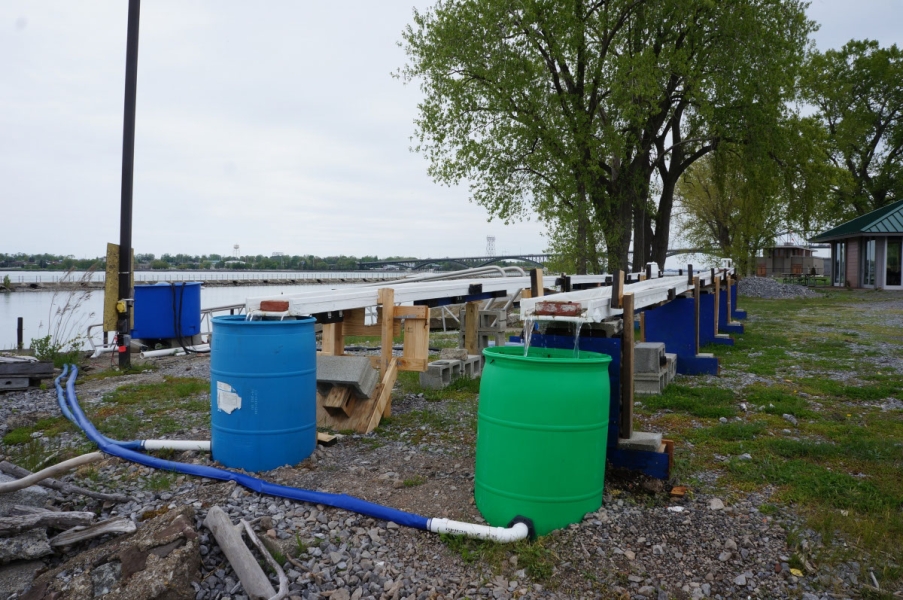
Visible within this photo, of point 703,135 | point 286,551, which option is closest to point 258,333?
point 286,551

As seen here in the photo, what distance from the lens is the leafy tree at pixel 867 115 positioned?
42.2 meters

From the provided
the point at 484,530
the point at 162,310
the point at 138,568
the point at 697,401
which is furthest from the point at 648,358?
the point at 162,310

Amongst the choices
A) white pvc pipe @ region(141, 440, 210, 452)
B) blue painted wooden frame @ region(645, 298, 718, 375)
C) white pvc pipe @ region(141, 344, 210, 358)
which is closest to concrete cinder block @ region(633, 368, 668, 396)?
blue painted wooden frame @ region(645, 298, 718, 375)

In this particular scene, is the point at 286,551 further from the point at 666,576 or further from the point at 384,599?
the point at 666,576

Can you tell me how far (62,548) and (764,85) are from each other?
793 inches

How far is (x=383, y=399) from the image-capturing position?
630 cm

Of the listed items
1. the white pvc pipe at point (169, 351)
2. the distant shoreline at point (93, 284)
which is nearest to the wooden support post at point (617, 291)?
the distant shoreline at point (93, 284)

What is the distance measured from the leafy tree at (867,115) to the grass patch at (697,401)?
40.4 m

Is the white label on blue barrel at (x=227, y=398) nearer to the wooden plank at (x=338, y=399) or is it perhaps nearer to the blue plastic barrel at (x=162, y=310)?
the wooden plank at (x=338, y=399)

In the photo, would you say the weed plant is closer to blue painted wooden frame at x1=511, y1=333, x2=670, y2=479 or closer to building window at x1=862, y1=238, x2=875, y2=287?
blue painted wooden frame at x1=511, y1=333, x2=670, y2=479

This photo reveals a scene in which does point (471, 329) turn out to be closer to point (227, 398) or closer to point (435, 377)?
point (435, 377)

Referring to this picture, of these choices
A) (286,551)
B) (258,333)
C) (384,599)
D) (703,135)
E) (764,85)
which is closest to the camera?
(384,599)

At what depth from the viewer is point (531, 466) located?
146 inches

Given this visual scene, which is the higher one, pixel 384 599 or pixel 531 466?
pixel 531 466
